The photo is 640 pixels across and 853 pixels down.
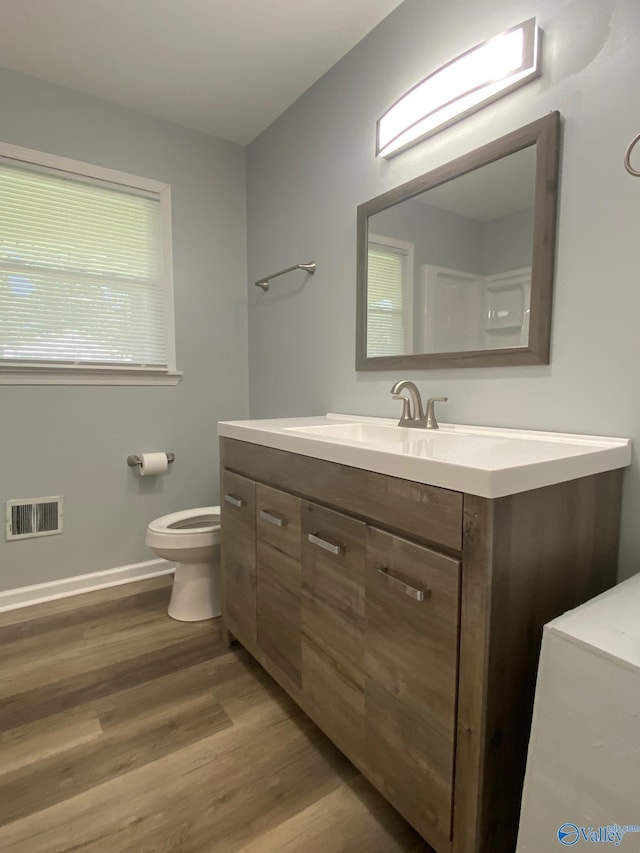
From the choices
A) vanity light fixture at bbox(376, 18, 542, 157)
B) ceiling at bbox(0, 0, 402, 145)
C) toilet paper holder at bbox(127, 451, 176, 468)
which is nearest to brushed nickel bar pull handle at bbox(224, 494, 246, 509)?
toilet paper holder at bbox(127, 451, 176, 468)

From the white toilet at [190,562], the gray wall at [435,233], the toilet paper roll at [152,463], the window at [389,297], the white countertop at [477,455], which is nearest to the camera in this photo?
the white countertop at [477,455]

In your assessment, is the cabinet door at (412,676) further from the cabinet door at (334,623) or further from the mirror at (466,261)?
the mirror at (466,261)

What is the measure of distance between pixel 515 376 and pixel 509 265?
0.33 m

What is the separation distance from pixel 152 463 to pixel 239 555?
37.7 inches

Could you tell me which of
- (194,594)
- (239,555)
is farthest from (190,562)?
(239,555)

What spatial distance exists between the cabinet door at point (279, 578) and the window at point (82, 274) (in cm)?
130

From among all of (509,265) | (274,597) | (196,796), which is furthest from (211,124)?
(196,796)

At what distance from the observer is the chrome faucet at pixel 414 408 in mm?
1510

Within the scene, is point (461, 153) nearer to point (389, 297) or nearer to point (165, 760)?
point (389, 297)

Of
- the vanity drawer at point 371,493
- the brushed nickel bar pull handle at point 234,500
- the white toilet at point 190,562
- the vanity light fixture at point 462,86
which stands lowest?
the white toilet at point 190,562

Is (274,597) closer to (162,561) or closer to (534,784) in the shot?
(534,784)

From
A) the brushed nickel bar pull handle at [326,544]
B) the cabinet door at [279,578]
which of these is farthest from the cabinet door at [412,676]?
the cabinet door at [279,578]

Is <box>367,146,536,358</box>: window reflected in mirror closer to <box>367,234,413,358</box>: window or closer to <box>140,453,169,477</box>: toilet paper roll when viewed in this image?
<box>367,234,413,358</box>: window

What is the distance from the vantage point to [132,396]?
238cm
